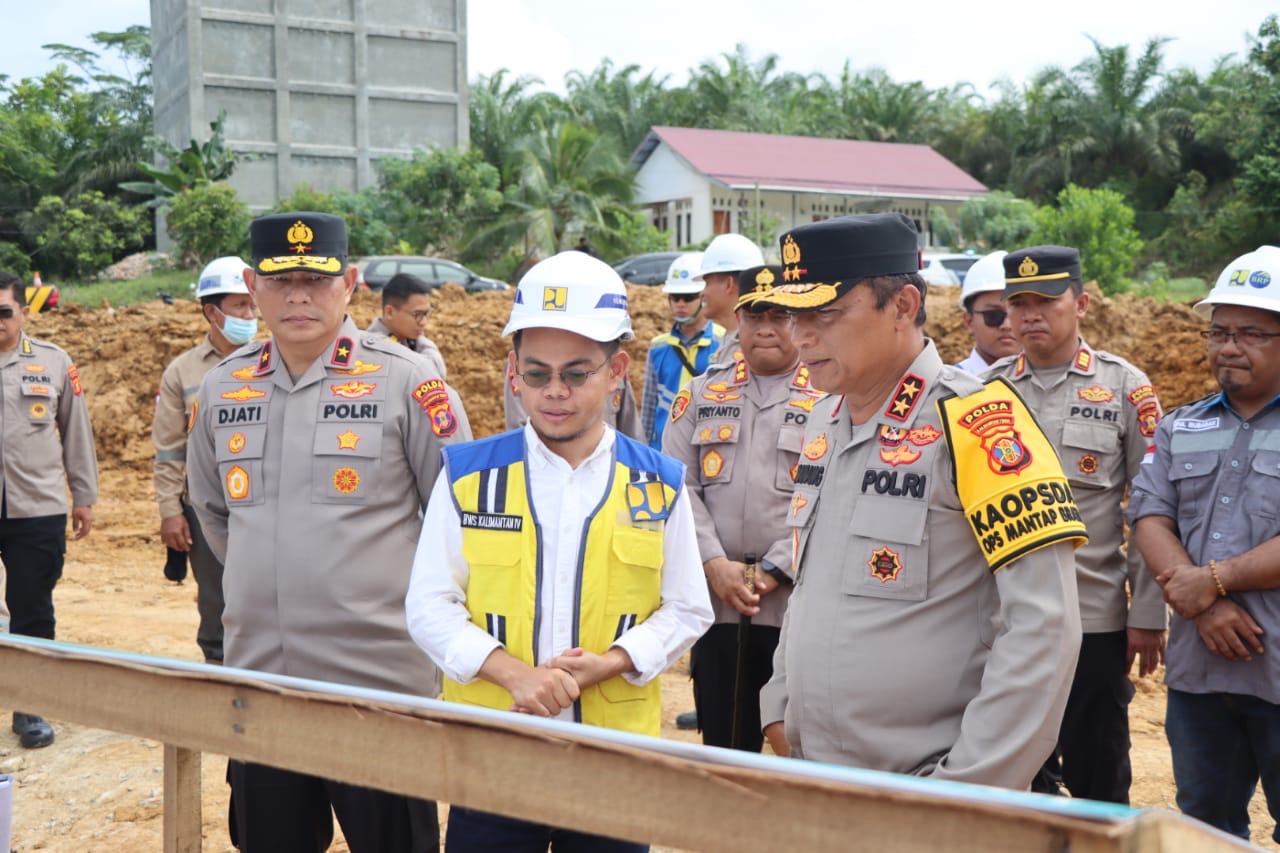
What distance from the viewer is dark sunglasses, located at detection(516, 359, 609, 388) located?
2635mm

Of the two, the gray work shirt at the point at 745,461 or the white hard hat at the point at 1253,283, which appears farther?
the gray work shirt at the point at 745,461

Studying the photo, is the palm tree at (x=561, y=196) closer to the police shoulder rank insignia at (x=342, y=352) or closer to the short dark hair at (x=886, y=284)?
the police shoulder rank insignia at (x=342, y=352)

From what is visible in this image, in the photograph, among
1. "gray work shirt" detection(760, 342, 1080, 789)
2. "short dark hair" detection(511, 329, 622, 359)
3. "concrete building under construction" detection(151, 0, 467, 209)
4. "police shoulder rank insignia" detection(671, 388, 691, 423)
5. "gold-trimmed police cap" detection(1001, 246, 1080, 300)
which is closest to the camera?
"gray work shirt" detection(760, 342, 1080, 789)

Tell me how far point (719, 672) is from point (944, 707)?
2065 mm

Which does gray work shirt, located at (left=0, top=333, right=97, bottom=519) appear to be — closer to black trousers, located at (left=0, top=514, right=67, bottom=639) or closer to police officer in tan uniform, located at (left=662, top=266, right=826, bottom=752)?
black trousers, located at (left=0, top=514, right=67, bottom=639)

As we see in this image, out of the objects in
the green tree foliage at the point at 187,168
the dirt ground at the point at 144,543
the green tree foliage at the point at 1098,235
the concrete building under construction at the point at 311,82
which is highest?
the concrete building under construction at the point at 311,82

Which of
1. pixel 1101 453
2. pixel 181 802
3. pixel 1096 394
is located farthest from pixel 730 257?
pixel 181 802

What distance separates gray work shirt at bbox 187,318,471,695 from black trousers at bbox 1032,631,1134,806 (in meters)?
2.30

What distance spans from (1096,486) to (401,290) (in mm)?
4670

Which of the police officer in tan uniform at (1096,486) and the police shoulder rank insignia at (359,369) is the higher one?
the police shoulder rank insignia at (359,369)

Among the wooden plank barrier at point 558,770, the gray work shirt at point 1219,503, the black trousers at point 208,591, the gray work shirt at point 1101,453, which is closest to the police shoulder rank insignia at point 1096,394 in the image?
the gray work shirt at point 1101,453

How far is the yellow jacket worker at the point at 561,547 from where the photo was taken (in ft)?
8.41

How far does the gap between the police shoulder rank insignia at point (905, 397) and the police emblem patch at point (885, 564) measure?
0.27 m

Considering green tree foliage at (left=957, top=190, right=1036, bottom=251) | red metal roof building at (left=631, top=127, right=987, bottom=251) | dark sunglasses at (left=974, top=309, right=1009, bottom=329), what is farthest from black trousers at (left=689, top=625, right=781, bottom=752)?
red metal roof building at (left=631, top=127, right=987, bottom=251)
